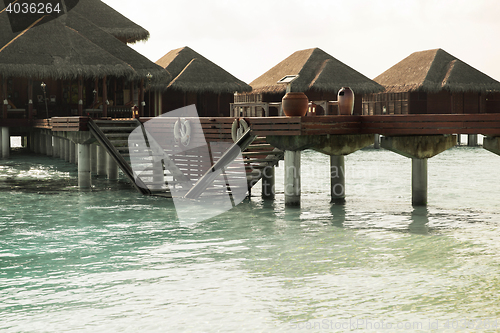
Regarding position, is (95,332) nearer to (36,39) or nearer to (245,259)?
(245,259)

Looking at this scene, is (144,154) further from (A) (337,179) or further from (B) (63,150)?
(B) (63,150)

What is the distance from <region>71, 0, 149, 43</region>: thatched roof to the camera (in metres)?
34.8

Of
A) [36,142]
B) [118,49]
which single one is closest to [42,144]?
[36,142]

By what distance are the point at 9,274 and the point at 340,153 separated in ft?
26.0

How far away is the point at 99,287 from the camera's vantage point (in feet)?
26.2

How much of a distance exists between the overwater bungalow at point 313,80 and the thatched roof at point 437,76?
264cm

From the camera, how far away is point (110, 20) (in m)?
35.4

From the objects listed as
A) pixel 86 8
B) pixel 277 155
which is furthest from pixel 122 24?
pixel 277 155

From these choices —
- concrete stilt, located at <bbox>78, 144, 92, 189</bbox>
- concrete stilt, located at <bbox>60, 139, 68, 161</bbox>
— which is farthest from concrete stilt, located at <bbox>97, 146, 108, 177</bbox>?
concrete stilt, located at <bbox>60, 139, 68, 161</bbox>

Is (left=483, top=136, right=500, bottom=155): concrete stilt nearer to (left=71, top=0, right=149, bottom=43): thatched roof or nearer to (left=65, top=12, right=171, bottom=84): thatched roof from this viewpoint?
(left=65, top=12, right=171, bottom=84): thatched roof

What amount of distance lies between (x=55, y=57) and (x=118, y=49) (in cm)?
395

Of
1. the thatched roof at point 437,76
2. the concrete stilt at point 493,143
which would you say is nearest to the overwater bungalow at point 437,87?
the thatched roof at point 437,76

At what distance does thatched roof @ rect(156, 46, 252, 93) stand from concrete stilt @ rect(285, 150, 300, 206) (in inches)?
854

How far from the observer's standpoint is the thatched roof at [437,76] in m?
39.9
